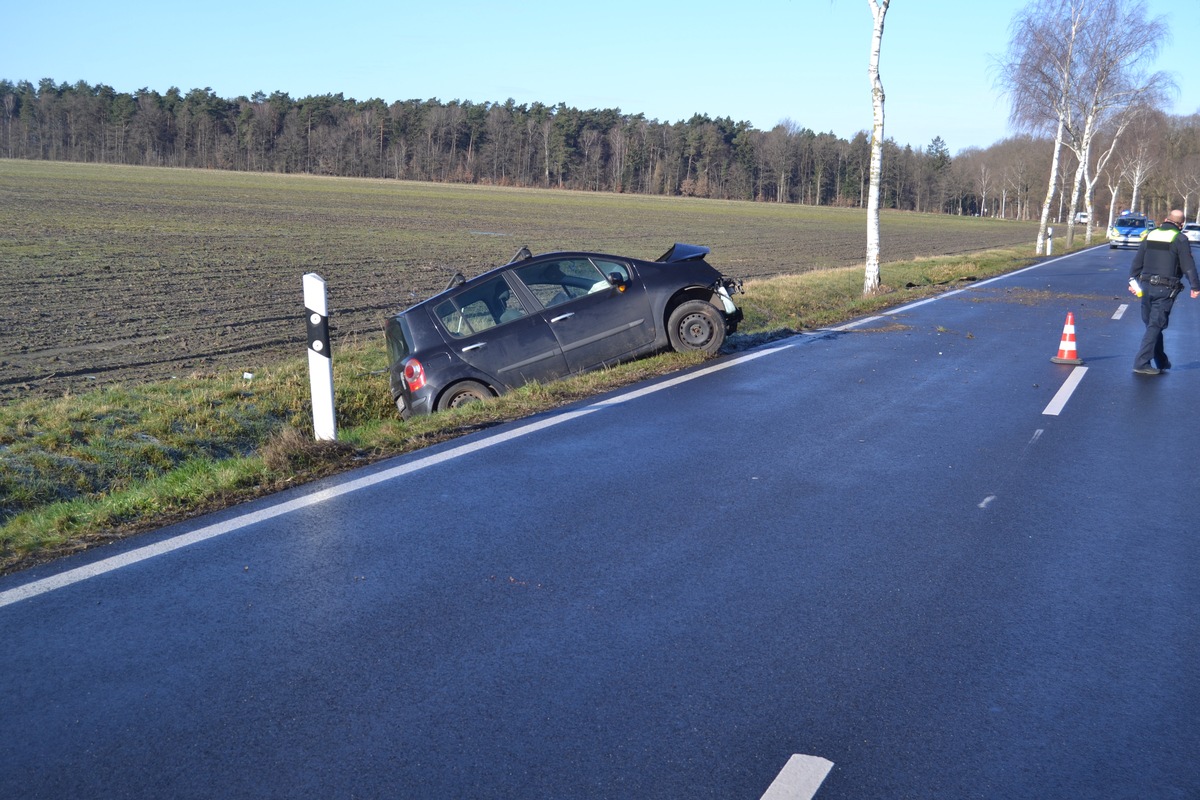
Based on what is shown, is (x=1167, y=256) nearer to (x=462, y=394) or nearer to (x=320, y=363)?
(x=462, y=394)

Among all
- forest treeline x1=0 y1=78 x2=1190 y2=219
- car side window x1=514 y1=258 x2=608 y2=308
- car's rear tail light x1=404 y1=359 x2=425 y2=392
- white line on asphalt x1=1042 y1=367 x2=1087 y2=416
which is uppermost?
forest treeline x1=0 y1=78 x2=1190 y2=219

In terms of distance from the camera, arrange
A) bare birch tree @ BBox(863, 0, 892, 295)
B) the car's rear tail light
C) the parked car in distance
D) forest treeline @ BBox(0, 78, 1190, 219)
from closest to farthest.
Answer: the car's rear tail light < bare birch tree @ BBox(863, 0, 892, 295) < the parked car in distance < forest treeline @ BBox(0, 78, 1190, 219)

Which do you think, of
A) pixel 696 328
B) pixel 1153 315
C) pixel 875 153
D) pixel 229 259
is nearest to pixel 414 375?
pixel 696 328

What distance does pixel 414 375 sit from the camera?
1040 cm

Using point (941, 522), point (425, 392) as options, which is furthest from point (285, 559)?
point (425, 392)

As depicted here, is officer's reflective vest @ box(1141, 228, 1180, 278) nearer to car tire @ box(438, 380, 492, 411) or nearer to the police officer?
the police officer

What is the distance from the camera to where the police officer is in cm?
1190

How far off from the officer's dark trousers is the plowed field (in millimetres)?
11167

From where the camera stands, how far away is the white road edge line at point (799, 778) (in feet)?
11.1

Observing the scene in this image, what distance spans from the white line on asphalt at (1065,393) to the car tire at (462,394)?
204 inches

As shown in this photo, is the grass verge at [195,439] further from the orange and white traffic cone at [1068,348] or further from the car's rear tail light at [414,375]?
the orange and white traffic cone at [1068,348]

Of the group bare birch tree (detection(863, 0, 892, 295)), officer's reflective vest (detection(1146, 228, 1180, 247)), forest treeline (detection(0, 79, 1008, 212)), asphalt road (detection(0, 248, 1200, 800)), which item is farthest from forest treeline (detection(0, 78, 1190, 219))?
asphalt road (detection(0, 248, 1200, 800))

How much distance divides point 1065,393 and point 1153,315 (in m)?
2.14

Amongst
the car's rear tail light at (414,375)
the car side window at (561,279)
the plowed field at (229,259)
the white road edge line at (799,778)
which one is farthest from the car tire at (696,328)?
the white road edge line at (799,778)
